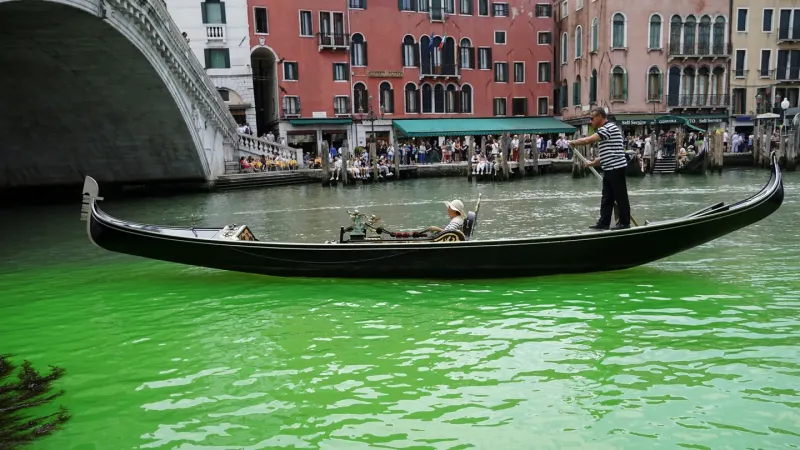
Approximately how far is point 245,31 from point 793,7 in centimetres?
1940

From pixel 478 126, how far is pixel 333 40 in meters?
6.01

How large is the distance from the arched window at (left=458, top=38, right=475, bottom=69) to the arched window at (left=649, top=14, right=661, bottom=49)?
633cm

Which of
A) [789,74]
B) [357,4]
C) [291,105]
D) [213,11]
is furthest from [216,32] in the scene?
[789,74]

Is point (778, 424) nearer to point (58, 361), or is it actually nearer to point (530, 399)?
point (530, 399)

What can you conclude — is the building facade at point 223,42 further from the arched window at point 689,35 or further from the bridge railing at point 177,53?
the arched window at point 689,35

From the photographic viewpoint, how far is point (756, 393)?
9.62 feet

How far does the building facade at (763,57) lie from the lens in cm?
2331

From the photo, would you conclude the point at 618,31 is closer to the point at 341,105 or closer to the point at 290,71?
the point at 341,105

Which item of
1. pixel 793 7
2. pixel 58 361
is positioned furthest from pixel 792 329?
pixel 793 7

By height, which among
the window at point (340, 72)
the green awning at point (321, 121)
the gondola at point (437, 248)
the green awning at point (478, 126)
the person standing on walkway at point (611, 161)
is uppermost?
the window at point (340, 72)

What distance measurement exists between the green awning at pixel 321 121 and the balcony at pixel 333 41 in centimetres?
241

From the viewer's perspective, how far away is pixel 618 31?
2272 centimetres

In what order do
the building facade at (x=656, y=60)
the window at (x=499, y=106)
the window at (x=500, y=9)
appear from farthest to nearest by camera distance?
the window at (x=499, y=106)
the window at (x=500, y=9)
the building facade at (x=656, y=60)

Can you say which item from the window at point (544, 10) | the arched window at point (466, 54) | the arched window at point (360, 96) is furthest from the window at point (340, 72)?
the window at point (544, 10)
